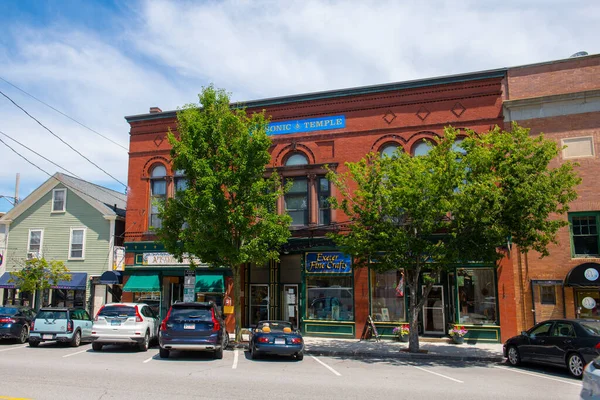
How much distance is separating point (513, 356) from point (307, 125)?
1249 centimetres

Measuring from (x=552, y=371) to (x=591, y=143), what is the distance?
998 centimetres

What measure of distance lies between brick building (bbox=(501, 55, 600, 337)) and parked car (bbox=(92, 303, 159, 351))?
1303cm

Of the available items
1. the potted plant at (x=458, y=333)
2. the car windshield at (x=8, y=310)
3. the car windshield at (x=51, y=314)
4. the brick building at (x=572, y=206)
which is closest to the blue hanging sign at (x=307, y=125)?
the brick building at (x=572, y=206)

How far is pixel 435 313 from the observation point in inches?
781

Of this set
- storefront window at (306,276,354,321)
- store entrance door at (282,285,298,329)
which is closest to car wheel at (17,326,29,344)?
store entrance door at (282,285,298,329)

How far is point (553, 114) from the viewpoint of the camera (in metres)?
19.4

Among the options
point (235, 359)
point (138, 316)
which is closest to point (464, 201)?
point (235, 359)

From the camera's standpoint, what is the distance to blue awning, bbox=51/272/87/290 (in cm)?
2428

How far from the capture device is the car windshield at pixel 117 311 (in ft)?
49.0

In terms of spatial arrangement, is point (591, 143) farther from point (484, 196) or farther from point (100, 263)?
point (100, 263)

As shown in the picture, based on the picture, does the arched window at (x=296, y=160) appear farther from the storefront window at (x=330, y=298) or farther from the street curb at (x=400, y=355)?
the street curb at (x=400, y=355)

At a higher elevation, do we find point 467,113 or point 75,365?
point 467,113

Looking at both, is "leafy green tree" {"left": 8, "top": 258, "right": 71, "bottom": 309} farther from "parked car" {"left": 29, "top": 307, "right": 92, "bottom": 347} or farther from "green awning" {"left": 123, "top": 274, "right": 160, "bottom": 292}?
"parked car" {"left": 29, "top": 307, "right": 92, "bottom": 347}

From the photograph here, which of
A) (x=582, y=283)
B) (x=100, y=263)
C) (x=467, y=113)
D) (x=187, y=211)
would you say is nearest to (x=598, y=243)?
(x=582, y=283)
